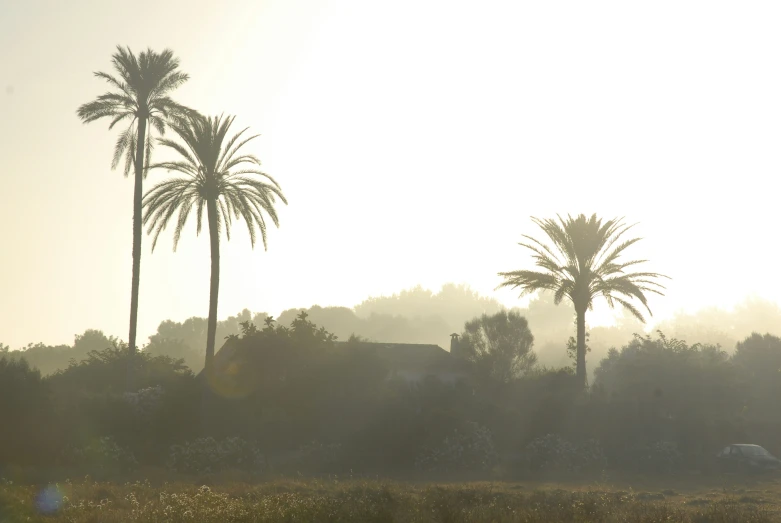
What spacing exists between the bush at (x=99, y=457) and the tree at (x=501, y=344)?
28696 mm

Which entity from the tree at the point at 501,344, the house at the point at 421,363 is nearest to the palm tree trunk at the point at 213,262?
the house at the point at 421,363

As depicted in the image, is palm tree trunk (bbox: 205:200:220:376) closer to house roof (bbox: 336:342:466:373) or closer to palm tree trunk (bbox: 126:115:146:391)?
palm tree trunk (bbox: 126:115:146:391)

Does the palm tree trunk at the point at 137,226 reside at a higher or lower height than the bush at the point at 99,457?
higher

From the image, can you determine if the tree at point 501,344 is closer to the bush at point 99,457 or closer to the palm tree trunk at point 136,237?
the palm tree trunk at point 136,237

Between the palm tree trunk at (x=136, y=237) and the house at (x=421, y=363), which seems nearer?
the palm tree trunk at (x=136, y=237)

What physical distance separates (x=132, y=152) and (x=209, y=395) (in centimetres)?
1435

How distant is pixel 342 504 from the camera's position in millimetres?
18859

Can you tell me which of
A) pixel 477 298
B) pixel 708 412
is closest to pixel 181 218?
pixel 708 412

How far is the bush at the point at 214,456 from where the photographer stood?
107 feet

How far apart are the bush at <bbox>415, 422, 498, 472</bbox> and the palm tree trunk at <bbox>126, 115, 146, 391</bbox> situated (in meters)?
16.7

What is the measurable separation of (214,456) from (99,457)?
4.43 metres

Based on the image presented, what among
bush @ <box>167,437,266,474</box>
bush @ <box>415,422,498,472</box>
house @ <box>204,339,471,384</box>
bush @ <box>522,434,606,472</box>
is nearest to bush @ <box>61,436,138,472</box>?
bush @ <box>167,437,266,474</box>

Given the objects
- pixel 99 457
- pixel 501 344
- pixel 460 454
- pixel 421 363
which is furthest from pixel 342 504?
pixel 421 363

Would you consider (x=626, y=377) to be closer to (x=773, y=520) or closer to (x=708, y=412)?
(x=708, y=412)
